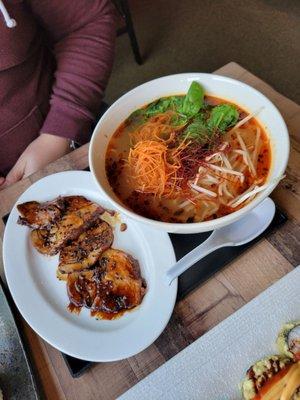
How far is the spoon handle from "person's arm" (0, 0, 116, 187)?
55 cm

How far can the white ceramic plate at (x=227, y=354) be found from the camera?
60cm

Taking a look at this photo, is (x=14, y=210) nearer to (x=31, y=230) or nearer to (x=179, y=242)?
(x=31, y=230)

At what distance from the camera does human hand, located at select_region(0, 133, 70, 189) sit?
1079 mm

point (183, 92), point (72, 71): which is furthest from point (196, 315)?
point (72, 71)

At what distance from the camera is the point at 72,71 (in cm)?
113

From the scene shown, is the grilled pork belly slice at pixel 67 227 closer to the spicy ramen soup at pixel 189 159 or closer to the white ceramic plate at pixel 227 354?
the spicy ramen soup at pixel 189 159

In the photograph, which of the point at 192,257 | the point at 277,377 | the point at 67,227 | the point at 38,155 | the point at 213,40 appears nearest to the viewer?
the point at 277,377

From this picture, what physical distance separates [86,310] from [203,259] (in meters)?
0.23

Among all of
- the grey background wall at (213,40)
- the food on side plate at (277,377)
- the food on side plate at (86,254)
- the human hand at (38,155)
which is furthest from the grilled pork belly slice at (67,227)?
the grey background wall at (213,40)

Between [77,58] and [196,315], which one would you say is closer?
[196,315]

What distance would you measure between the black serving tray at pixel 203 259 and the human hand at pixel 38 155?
44 centimetres

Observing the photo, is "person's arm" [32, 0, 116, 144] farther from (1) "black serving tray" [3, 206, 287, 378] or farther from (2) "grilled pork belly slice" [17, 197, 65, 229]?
(1) "black serving tray" [3, 206, 287, 378]

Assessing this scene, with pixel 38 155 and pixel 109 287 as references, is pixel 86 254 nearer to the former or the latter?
pixel 109 287

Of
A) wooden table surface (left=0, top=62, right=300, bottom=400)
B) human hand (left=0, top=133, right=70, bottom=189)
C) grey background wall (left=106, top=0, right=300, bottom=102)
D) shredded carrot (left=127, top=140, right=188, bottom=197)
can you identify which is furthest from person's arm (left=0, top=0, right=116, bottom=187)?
grey background wall (left=106, top=0, right=300, bottom=102)
